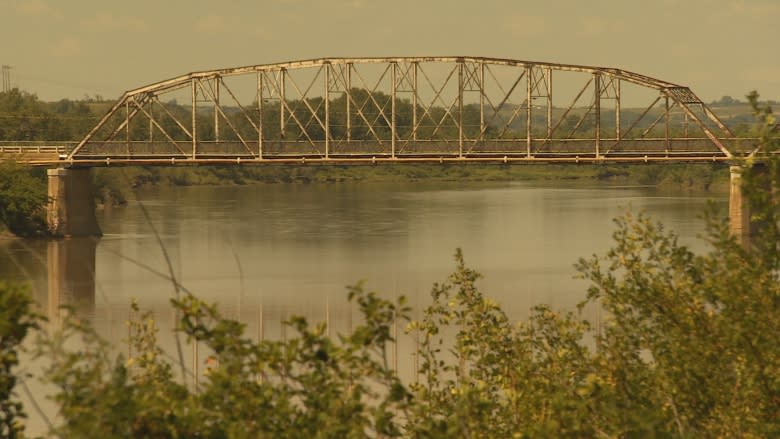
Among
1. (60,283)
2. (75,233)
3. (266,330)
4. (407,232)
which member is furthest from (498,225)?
(266,330)

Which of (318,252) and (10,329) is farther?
(318,252)

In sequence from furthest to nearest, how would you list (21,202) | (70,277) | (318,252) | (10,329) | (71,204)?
(71,204) → (21,202) → (318,252) → (70,277) → (10,329)

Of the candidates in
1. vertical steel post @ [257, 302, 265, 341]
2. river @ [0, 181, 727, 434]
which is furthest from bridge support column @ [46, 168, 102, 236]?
vertical steel post @ [257, 302, 265, 341]

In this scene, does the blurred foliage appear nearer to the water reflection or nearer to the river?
the river

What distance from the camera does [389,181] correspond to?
197500 mm

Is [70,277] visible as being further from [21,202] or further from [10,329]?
[10,329]

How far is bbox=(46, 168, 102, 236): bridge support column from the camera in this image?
3388 inches

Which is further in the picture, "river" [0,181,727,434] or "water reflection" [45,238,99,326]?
"river" [0,181,727,434]

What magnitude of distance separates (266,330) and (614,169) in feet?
521

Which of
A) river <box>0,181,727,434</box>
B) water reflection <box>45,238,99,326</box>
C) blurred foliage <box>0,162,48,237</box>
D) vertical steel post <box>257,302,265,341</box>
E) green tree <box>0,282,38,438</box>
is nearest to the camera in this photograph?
green tree <box>0,282,38,438</box>

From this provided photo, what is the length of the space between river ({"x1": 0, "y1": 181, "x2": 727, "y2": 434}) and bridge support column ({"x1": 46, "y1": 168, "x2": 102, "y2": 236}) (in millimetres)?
1810

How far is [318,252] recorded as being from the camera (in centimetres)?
7662

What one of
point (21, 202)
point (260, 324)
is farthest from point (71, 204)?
point (260, 324)

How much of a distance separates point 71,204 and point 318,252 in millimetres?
20150
